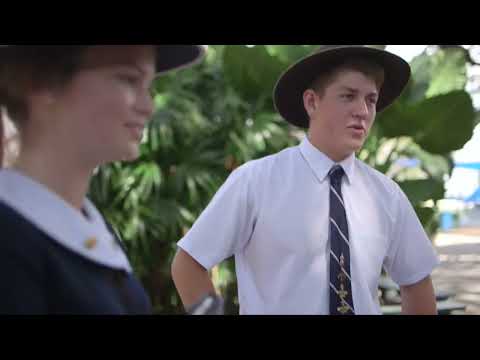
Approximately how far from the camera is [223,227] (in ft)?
4.19

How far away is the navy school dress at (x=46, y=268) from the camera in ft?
2.78

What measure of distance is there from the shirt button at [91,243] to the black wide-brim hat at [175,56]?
34 centimetres

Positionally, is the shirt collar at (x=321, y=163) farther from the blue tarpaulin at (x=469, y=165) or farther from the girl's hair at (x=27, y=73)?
the girl's hair at (x=27, y=73)

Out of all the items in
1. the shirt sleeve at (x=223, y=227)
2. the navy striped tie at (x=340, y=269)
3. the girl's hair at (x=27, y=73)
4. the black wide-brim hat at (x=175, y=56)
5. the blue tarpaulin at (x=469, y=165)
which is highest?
the black wide-brim hat at (x=175, y=56)

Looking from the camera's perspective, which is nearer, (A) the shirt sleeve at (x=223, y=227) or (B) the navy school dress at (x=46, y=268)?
(B) the navy school dress at (x=46, y=268)

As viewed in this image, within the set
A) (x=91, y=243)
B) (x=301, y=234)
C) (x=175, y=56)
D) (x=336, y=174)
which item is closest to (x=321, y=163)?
(x=336, y=174)

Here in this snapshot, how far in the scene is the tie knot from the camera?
131cm

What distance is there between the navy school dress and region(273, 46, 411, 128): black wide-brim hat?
655 mm

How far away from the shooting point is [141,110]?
1001mm

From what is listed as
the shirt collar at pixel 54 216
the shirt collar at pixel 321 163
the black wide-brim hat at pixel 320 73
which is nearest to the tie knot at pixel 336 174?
the shirt collar at pixel 321 163
